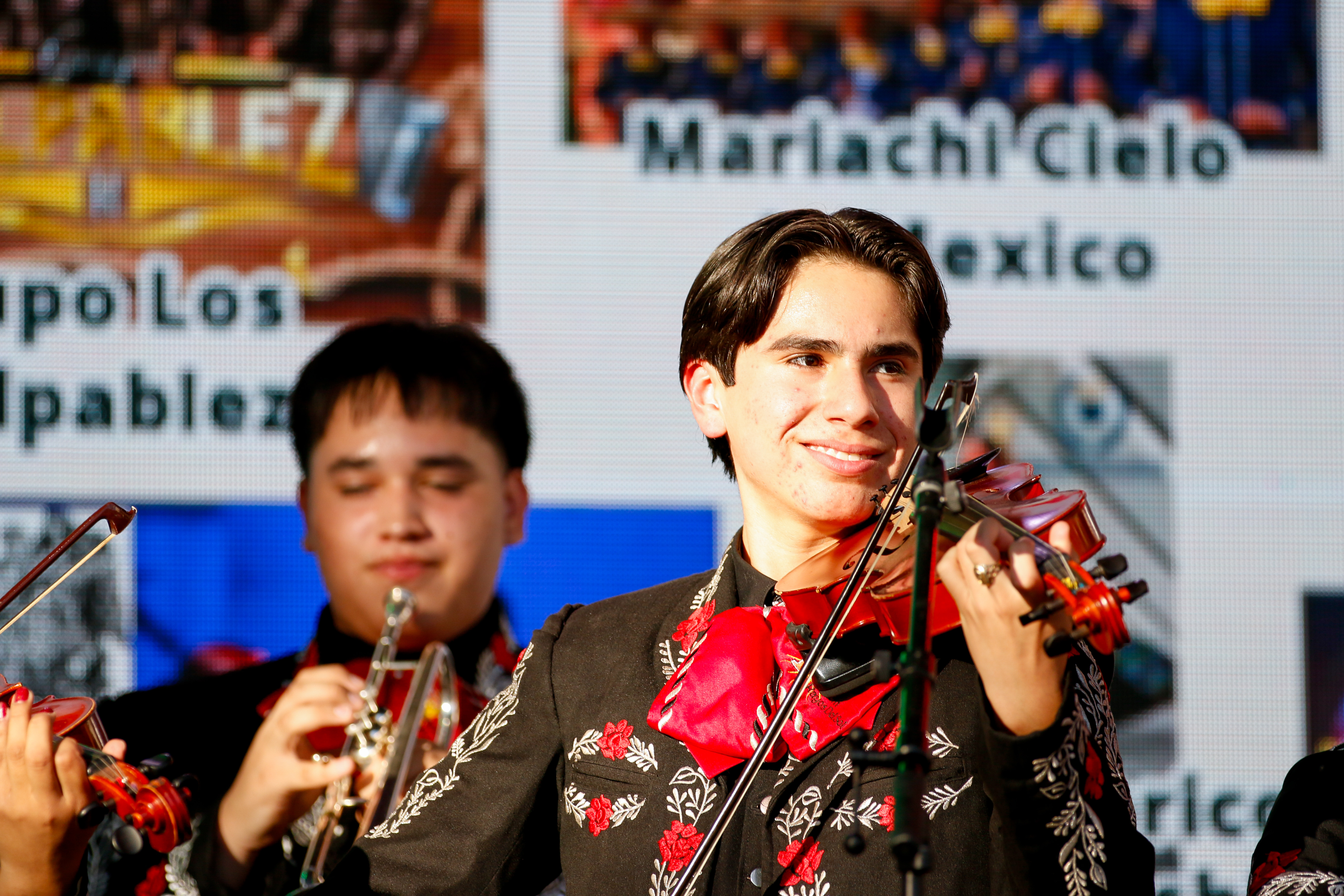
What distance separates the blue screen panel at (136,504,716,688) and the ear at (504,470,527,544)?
0.29 m

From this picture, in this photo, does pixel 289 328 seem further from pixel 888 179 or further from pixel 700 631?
pixel 700 631

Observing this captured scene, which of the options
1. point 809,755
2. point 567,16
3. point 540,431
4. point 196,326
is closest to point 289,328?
point 196,326

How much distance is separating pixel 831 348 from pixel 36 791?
1.11 m

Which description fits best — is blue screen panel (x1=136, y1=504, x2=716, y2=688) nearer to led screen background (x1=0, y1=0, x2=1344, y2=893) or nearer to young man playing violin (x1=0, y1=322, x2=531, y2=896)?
led screen background (x1=0, y1=0, x2=1344, y2=893)

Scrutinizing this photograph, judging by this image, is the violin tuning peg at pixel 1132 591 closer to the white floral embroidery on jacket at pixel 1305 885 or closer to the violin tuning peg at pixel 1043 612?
the violin tuning peg at pixel 1043 612

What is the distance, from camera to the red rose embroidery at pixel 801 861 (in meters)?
1.58

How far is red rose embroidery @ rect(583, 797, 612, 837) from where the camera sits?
1701mm

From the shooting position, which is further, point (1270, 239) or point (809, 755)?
point (1270, 239)

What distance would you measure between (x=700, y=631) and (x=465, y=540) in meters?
1.00

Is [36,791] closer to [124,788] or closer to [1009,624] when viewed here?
[124,788]

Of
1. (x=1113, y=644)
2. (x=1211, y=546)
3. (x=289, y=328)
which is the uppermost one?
(x=289, y=328)

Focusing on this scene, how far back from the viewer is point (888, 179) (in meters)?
3.22

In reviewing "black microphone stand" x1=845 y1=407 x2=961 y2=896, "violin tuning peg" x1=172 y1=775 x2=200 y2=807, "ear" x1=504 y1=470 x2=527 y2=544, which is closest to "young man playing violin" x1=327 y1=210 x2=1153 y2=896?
"black microphone stand" x1=845 y1=407 x2=961 y2=896

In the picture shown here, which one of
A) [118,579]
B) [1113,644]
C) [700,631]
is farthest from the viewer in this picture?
[118,579]
